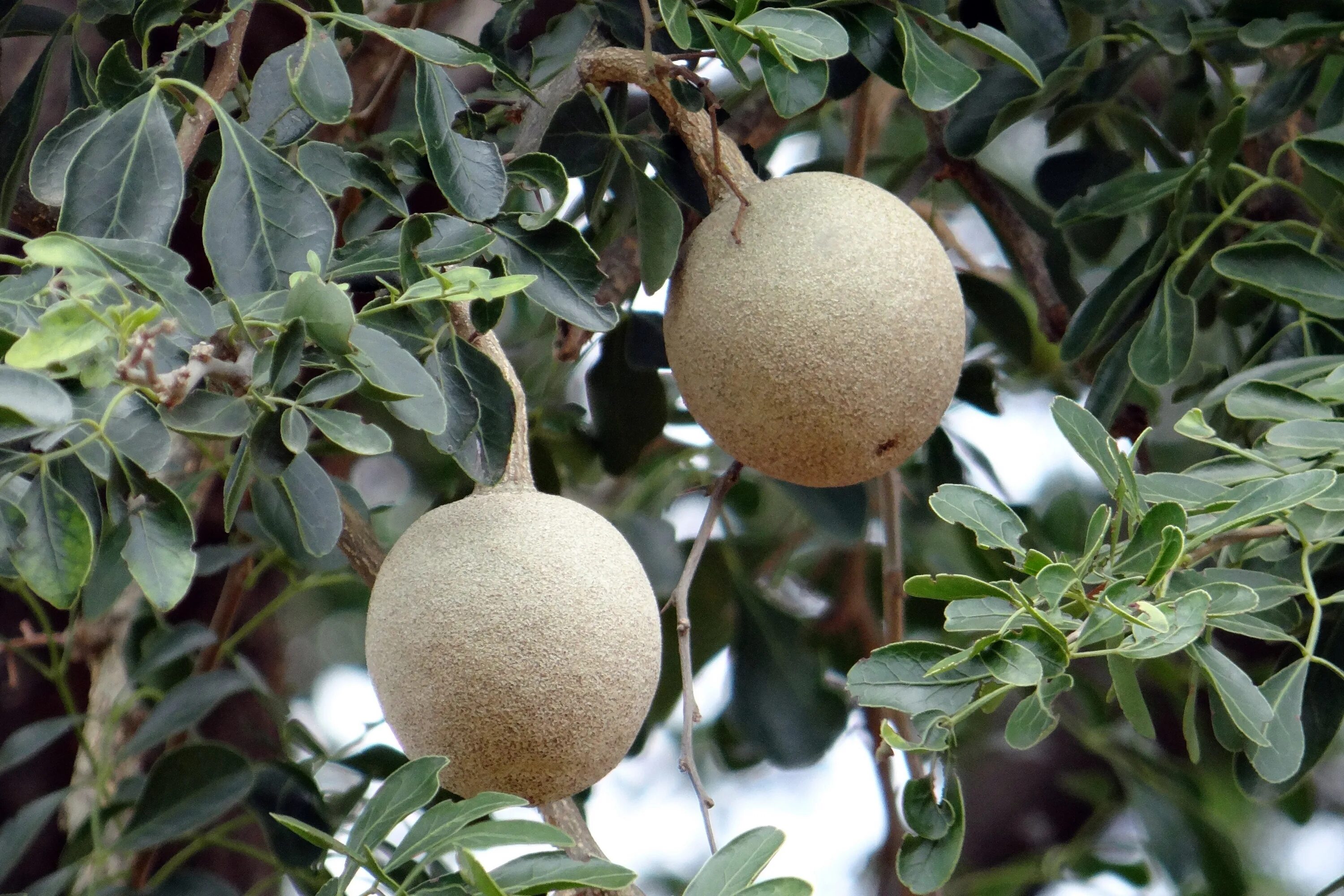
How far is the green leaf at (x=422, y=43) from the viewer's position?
0.78m

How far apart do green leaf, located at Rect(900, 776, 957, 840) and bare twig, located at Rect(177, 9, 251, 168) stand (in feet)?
1.73

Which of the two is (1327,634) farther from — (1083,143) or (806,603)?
(806,603)

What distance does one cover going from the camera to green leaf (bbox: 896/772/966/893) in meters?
0.76

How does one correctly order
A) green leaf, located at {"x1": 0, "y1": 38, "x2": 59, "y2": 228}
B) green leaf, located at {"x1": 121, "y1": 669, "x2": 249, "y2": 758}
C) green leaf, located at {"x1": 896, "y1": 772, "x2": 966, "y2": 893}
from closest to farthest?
green leaf, located at {"x1": 896, "y1": 772, "x2": 966, "y2": 893} < green leaf, located at {"x1": 0, "y1": 38, "x2": 59, "y2": 228} < green leaf, located at {"x1": 121, "y1": 669, "x2": 249, "y2": 758}

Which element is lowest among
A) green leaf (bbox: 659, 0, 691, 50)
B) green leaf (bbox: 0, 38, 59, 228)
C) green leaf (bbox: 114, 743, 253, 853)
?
green leaf (bbox: 114, 743, 253, 853)

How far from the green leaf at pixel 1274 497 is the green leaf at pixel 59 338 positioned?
0.54m

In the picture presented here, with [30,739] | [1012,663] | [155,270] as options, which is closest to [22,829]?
[30,739]

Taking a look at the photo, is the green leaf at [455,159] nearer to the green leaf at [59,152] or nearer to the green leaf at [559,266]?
the green leaf at [559,266]

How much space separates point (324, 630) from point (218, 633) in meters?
1.00

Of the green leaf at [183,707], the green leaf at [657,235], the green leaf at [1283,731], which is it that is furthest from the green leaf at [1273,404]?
the green leaf at [183,707]

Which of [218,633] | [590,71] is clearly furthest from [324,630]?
[590,71]

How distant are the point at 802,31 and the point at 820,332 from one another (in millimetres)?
171

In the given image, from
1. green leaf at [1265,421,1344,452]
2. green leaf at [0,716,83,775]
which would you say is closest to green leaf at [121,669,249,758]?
green leaf at [0,716,83,775]

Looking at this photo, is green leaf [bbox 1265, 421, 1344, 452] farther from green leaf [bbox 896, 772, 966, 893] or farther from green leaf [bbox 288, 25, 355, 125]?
green leaf [bbox 288, 25, 355, 125]
